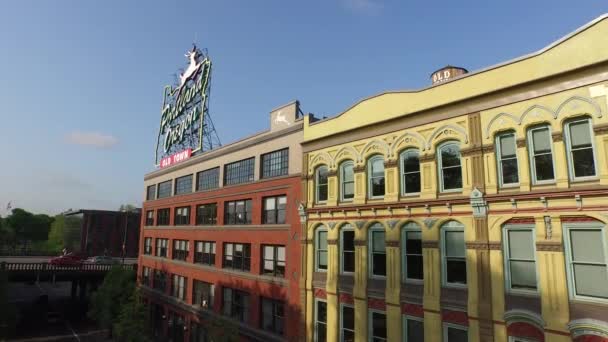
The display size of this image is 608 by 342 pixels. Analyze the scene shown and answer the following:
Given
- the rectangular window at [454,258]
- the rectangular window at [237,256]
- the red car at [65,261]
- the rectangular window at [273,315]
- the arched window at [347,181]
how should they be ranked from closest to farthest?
the rectangular window at [454,258]
the arched window at [347,181]
the rectangular window at [273,315]
the rectangular window at [237,256]
the red car at [65,261]

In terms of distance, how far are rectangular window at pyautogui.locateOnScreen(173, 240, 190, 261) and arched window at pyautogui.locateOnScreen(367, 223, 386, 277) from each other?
78.0 ft

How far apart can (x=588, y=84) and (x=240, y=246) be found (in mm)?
23685

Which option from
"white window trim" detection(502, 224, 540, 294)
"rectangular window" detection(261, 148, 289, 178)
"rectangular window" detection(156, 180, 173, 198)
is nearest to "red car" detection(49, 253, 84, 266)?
"rectangular window" detection(156, 180, 173, 198)

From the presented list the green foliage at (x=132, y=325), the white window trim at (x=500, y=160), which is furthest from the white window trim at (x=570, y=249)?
the green foliage at (x=132, y=325)

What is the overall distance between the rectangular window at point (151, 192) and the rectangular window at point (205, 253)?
15.8 m

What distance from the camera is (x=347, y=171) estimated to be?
21156 millimetres

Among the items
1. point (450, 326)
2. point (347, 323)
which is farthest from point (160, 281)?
point (450, 326)

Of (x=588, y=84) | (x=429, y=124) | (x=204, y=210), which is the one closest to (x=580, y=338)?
(x=588, y=84)

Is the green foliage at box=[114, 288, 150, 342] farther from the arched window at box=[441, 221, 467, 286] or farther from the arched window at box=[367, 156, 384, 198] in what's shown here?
the arched window at box=[441, 221, 467, 286]

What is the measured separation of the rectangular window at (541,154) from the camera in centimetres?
1400

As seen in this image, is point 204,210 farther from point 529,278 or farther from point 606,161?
point 606,161

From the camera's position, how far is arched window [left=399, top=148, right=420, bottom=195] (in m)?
17.9

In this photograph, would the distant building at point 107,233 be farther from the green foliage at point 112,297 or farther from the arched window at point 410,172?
the arched window at point 410,172

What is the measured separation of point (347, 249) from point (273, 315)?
26.6ft
